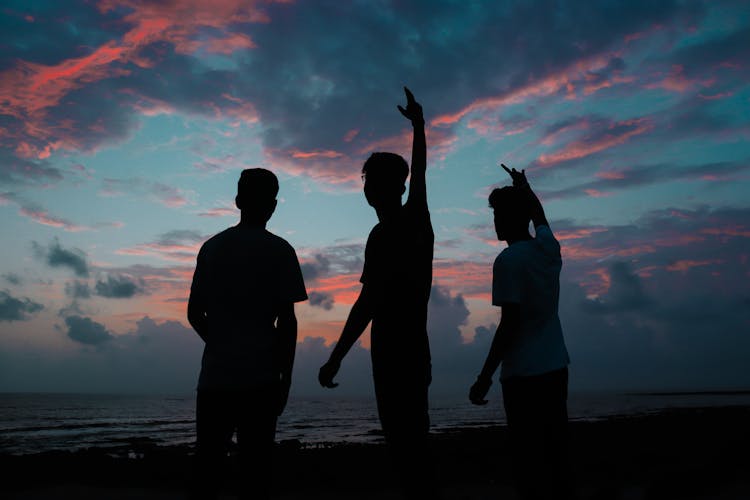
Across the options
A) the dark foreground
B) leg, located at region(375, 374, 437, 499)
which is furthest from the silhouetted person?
the dark foreground

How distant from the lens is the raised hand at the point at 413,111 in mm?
3645

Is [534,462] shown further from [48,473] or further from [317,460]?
[48,473]

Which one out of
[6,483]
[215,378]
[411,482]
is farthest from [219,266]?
[6,483]

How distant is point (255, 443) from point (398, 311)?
1.08 m

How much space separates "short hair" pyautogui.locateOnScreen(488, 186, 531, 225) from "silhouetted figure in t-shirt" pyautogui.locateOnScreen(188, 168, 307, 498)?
4.55 feet

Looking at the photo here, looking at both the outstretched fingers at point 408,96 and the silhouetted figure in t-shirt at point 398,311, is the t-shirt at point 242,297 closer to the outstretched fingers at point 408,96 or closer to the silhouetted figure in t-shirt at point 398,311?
the silhouetted figure in t-shirt at point 398,311

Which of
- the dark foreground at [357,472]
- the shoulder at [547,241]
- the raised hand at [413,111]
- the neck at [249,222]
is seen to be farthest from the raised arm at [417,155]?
the dark foreground at [357,472]

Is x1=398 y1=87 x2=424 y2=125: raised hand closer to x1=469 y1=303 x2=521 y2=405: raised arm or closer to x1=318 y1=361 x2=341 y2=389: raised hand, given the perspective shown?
x1=469 y1=303 x2=521 y2=405: raised arm

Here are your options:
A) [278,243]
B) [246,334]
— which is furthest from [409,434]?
[278,243]

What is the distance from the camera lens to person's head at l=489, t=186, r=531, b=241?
3600 mm

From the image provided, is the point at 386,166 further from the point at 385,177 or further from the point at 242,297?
the point at 242,297

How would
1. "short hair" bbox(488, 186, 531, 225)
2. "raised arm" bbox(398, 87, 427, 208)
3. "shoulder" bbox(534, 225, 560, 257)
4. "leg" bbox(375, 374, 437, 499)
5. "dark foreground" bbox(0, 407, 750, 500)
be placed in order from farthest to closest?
"dark foreground" bbox(0, 407, 750, 500), "short hair" bbox(488, 186, 531, 225), "shoulder" bbox(534, 225, 560, 257), "raised arm" bbox(398, 87, 427, 208), "leg" bbox(375, 374, 437, 499)

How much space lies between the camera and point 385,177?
3.42 m

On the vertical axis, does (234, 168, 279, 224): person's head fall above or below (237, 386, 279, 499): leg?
above
